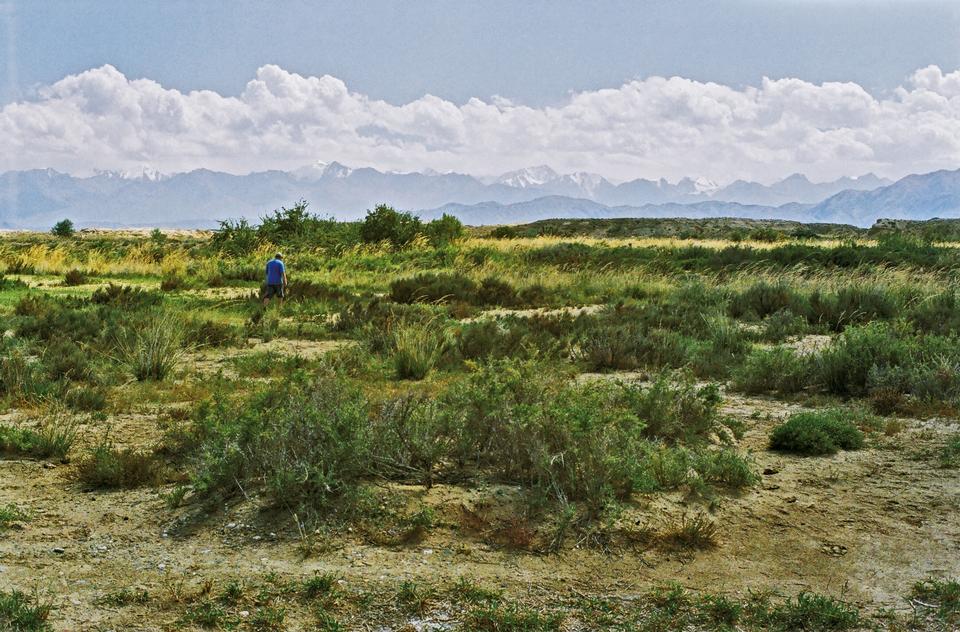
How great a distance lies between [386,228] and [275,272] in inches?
819

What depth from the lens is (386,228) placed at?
4072 cm

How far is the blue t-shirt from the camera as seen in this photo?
20025 mm

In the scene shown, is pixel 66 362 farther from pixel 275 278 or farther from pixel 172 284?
pixel 172 284

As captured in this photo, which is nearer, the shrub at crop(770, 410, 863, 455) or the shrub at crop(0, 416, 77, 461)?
the shrub at crop(0, 416, 77, 461)

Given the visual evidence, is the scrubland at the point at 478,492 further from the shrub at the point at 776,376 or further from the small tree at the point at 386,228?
the small tree at the point at 386,228

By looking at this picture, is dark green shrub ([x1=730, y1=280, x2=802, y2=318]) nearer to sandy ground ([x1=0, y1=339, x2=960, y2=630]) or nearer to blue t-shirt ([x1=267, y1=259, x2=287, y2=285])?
blue t-shirt ([x1=267, y1=259, x2=287, y2=285])

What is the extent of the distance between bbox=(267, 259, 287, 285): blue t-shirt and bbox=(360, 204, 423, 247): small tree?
65.4 ft

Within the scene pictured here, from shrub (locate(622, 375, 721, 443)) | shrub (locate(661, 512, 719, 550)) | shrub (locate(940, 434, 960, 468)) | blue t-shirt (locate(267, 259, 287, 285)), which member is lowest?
shrub (locate(661, 512, 719, 550))

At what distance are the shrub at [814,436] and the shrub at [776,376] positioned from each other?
2.47 metres

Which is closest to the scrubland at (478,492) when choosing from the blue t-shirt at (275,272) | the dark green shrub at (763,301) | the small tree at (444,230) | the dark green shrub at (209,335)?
the dark green shrub at (209,335)

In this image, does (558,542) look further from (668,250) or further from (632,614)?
(668,250)

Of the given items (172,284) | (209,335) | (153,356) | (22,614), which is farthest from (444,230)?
(22,614)

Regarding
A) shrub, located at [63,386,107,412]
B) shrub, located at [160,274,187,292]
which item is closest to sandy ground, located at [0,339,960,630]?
shrub, located at [63,386,107,412]

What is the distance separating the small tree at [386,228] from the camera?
40594mm
